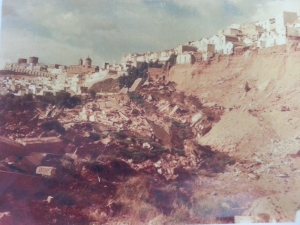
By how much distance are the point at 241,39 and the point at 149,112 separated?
1.35m

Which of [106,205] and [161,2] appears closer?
[106,205]

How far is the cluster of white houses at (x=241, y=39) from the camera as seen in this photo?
4.16 metres

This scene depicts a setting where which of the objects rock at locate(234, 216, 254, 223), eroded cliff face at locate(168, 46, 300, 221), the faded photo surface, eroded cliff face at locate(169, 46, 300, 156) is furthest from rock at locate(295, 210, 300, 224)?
eroded cliff face at locate(169, 46, 300, 156)

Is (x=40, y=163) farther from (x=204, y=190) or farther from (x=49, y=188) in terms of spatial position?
(x=204, y=190)

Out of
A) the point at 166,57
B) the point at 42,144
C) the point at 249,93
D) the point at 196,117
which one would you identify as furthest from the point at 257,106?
the point at 42,144

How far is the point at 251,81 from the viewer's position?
13.8 feet

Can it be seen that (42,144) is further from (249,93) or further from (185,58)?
(249,93)

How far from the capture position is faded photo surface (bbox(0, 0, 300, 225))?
3.65 meters

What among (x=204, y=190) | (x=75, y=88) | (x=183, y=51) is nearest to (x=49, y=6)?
(x=75, y=88)

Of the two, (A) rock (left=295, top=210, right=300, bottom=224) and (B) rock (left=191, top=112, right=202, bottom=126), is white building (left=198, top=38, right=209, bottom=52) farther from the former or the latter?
(A) rock (left=295, top=210, right=300, bottom=224)

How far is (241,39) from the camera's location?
422 centimetres

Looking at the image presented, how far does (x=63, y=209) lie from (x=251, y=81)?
2.44 m

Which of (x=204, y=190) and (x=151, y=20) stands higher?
(x=151, y=20)

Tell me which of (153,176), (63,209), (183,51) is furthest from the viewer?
(183,51)
